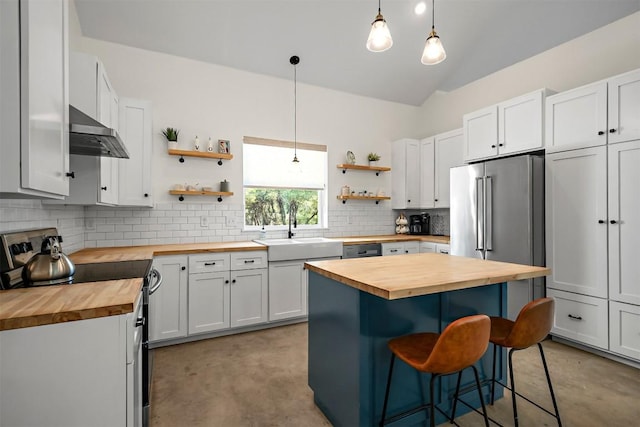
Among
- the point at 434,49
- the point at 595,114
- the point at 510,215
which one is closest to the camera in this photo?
the point at 434,49

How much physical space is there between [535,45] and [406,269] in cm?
359

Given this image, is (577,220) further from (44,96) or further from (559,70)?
(44,96)

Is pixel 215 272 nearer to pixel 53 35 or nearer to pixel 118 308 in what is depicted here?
pixel 118 308

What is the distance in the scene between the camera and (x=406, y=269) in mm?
1901

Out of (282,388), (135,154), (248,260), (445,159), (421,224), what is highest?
(445,159)

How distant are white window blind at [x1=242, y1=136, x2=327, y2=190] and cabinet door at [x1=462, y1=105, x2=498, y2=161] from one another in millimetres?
1838

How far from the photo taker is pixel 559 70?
3609 mm

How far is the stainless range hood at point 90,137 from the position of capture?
1.69m

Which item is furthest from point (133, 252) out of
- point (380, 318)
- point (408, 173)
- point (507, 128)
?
point (507, 128)

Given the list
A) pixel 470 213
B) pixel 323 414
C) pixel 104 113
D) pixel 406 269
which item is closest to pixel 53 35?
pixel 104 113

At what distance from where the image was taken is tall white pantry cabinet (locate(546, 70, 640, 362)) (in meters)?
2.60

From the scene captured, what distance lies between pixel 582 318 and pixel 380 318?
2.39m

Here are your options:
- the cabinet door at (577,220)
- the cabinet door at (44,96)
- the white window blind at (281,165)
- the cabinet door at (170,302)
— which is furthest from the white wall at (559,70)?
the cabinet door at (44,96)

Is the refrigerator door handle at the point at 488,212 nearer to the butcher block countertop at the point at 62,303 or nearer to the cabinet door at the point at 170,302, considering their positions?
the cabinet door at the point at 170,302
